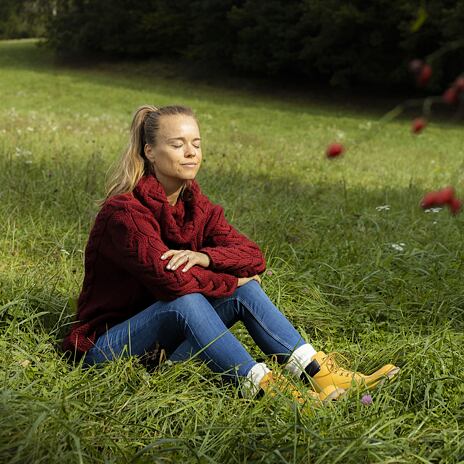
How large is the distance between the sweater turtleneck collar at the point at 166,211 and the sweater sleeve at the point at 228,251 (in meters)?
0.09

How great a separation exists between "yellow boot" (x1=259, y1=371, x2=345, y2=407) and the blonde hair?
36.0 inches

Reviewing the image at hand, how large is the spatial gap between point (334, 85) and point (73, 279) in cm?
2095

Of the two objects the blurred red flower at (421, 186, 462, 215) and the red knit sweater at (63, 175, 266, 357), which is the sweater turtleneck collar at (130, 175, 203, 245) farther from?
the blurred red flower at (421, 186, 462, 215)

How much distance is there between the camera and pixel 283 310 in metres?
3.67

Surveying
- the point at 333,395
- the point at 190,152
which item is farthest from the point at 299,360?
the point at 190,152

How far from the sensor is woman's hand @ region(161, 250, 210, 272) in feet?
9.39

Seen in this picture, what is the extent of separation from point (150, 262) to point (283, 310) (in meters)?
1.01

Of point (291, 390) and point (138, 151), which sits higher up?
point (138, 151)

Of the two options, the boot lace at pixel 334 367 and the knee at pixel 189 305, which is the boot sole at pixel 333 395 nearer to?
the boot lace at pixel 334 367

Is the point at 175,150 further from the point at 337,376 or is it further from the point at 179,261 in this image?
the point at 337,376

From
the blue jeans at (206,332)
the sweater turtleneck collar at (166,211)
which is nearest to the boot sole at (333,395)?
the blue jeans at (206,332)

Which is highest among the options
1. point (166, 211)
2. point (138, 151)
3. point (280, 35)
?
point (280, 35)

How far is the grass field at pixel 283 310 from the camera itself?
230cm

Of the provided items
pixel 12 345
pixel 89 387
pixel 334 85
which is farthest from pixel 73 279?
pixel 334 85
